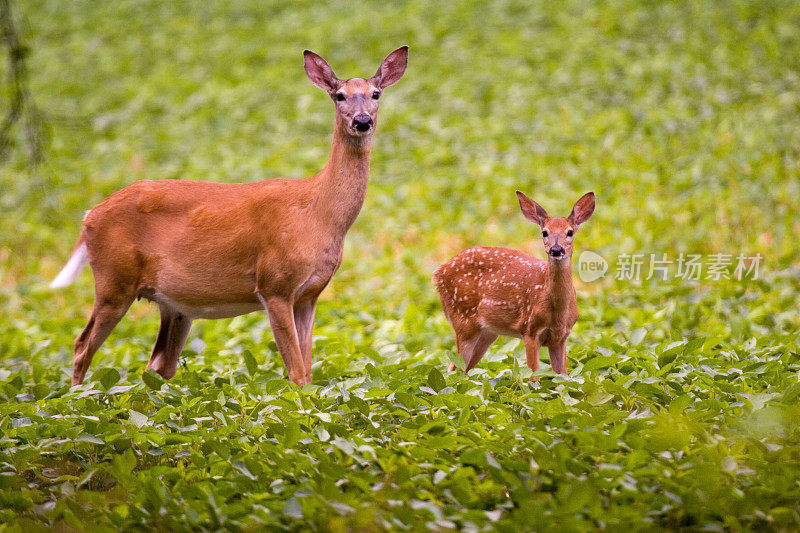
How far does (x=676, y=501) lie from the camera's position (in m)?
4.20

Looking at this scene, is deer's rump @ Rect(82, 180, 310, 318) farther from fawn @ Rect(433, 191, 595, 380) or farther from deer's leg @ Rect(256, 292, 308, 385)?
fawn @ Rect(433, 191, 595, 380)

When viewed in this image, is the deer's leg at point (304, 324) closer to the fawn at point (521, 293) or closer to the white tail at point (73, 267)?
the fawn at point (521, 293)

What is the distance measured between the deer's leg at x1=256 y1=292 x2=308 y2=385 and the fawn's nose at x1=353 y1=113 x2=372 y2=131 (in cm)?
112

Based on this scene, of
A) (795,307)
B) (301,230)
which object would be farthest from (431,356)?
(795,307)

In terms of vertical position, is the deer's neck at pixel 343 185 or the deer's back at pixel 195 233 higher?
the deer's neck at pixel 343 185

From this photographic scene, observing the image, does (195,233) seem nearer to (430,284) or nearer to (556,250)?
(556,250)

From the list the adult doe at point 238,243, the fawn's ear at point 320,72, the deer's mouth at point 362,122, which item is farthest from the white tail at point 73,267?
the deer's mouth at point 362,122

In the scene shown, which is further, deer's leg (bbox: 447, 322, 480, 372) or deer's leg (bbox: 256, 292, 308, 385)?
deer's leg (bbox: 447, 322, 480, 372)

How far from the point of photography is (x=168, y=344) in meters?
6.50

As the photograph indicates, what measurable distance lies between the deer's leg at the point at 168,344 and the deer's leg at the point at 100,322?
348mm

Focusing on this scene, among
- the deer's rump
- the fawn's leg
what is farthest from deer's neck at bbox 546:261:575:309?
the deer's rump

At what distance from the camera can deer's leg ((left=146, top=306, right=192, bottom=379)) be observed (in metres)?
6.50

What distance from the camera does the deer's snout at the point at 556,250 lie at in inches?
209

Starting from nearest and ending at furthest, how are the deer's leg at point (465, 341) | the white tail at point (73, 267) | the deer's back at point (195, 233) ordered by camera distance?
the deer's back at point (195, 233), the deer's leg at point (465, 341), the white tail at point (73, 267)
